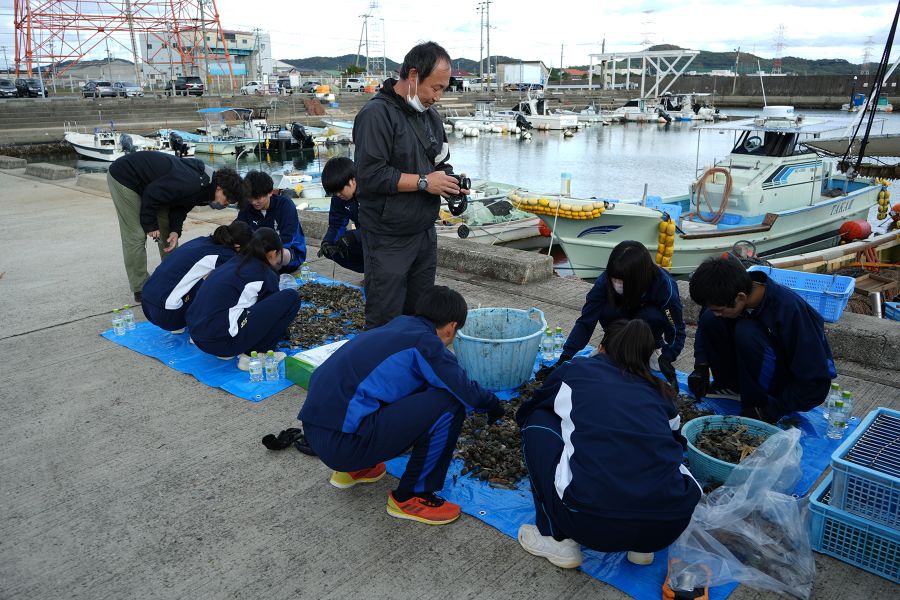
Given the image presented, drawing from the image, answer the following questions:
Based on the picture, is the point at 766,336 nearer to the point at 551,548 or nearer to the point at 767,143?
the point at 551,548

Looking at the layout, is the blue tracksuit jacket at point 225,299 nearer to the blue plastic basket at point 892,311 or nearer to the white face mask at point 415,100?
the white face mask at point 415,100

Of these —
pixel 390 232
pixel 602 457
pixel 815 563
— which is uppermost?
pixel 390 232

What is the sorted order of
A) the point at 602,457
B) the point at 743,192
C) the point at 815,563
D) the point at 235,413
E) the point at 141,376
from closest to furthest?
1. the point at 602,457
2. the point at 815,563
3. the point at 235,413
4. the point at 141,376
5. the point at 743,192

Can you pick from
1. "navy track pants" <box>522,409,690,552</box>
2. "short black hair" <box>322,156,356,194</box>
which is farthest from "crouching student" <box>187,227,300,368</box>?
"navy track pants" <box>522,409,690,552</box>

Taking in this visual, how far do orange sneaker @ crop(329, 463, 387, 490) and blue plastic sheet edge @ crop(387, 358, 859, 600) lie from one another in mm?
106

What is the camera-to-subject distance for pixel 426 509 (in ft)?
8.44

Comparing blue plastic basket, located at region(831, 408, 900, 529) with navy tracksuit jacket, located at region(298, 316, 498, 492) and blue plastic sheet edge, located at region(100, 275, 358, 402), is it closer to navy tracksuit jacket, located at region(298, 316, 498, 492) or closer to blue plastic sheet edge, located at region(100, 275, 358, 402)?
navy tracksuit jacket, located at region(298, 316, 498, 492)

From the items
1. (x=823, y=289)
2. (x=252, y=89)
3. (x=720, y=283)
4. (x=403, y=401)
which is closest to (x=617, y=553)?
(x=403, y=401)

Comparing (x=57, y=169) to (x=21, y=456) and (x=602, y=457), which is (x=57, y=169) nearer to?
(x=21, y=456)

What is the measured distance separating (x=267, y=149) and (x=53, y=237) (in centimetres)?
2403

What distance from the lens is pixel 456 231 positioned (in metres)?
11.6

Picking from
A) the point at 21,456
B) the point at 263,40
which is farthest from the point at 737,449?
the point at 263,40

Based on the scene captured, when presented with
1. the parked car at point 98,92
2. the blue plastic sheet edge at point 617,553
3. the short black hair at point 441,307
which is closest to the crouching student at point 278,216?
the blue plastic sheet edge at point 617,553

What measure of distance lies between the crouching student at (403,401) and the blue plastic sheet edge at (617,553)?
179 mm
